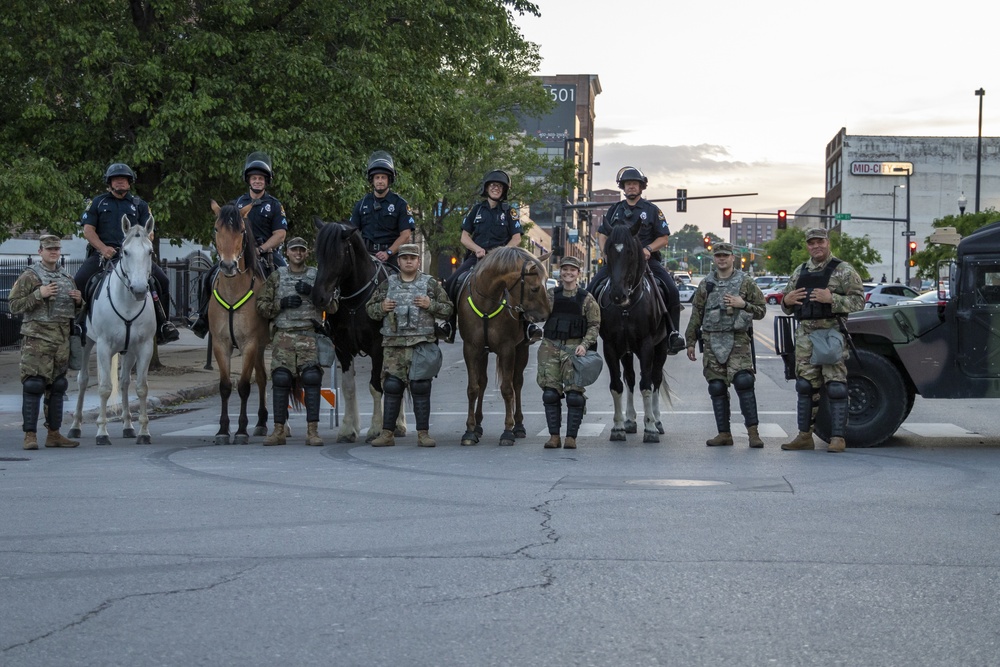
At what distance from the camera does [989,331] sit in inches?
505

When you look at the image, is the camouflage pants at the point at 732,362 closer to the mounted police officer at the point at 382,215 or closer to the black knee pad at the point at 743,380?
the black knee pad at the point at 743,380

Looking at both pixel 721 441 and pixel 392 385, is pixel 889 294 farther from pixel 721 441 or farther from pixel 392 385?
pixel 392 385

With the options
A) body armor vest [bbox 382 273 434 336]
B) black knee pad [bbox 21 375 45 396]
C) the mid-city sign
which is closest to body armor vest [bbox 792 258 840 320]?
body armor vest [bbox 382 273 434 336]

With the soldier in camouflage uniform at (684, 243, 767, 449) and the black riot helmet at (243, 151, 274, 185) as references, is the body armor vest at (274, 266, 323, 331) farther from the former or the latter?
the soldier in camouflage uniform at (684, 243, 767, 449)

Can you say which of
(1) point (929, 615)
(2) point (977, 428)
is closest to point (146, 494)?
(1) point (929, 615)

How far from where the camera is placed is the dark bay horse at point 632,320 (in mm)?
13070

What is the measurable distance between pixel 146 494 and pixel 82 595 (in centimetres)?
329

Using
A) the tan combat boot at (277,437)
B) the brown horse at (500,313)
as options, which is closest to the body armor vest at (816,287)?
the brown horse at (500,313)

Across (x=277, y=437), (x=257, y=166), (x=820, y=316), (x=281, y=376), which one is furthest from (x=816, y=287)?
(x=257, y=166)

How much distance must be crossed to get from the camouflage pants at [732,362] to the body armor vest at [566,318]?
4.31ft

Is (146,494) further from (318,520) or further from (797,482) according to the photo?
(797,482)

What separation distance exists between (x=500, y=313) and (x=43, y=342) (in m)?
4.54

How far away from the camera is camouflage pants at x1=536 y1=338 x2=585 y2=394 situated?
1280 centimetres

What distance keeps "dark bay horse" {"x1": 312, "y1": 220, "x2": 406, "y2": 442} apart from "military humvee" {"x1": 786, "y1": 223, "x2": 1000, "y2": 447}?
4.48m
